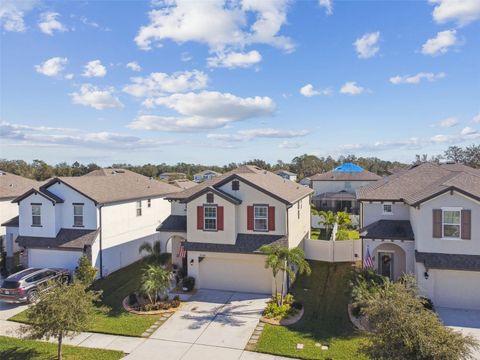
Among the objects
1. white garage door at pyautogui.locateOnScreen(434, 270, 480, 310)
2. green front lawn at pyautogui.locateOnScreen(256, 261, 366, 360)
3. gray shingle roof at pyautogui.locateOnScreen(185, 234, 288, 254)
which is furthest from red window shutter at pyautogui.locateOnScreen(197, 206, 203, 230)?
white garage door at pyautogui.locateOnScreen(434, 270, 480, 310)

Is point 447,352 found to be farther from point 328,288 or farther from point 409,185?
point 409,185

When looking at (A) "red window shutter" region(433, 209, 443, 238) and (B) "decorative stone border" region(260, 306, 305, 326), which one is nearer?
(B) "decorative stone border" region(260, 306, 305, 326)

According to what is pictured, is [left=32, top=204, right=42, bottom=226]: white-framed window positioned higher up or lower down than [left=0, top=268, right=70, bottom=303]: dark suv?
higher up

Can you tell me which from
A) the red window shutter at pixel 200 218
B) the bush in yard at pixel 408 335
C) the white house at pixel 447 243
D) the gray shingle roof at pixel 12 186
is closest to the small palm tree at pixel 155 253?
the red window shutter at pixel 200 218

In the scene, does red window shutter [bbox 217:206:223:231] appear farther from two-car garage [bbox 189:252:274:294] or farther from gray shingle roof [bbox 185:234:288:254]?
two-car garage [bbox 189:252:274:294]

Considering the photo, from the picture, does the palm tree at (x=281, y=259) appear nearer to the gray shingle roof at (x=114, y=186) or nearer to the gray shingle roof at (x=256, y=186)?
the gray shingle roof at (x=256, y=186)

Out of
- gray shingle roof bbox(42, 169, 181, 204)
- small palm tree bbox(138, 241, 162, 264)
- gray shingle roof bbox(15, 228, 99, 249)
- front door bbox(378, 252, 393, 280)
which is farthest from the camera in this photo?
gray shingle roof bbox(42, 169, 181, 204)

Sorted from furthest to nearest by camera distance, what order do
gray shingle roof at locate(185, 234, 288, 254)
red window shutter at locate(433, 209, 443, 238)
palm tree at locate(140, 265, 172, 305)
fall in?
gray shingle roof at locate(185, 234, 288, 254), palm tree at locate(140, 265, 172, 305), red window shutter at locate(433, 209, 443, 238)

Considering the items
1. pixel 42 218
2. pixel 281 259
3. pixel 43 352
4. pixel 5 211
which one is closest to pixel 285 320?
pixel 281 259
